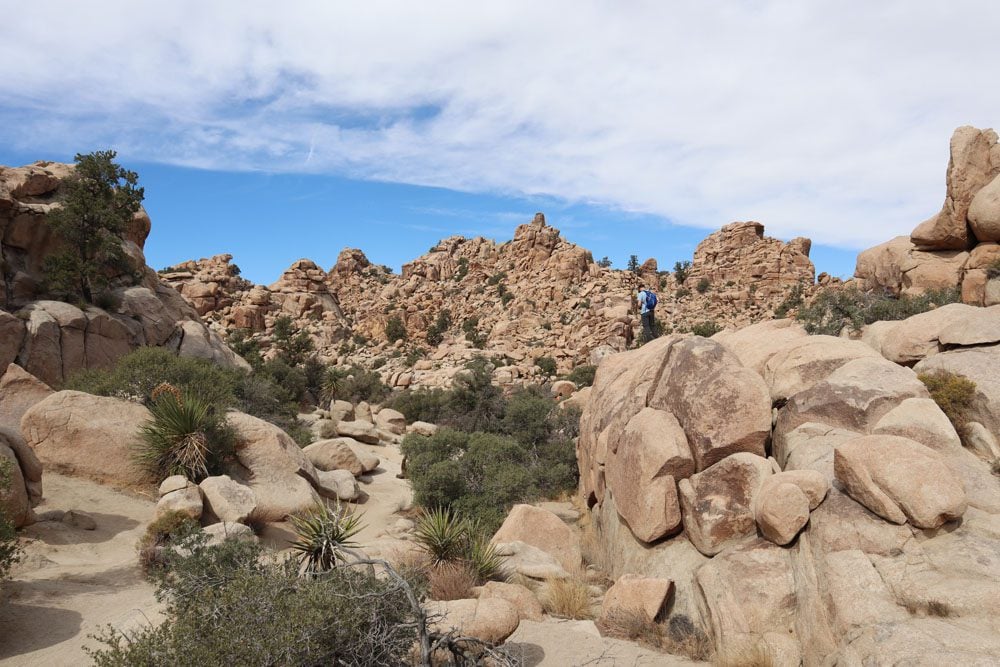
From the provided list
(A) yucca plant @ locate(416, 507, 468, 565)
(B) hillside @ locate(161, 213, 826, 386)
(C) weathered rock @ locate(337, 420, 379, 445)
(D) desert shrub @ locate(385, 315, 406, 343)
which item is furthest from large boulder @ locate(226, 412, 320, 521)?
(D) desert shrub @ locate(385, 315, 406, 343)

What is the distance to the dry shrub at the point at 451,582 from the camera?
26.5ft

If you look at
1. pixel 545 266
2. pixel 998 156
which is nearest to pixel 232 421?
pixel 998 156

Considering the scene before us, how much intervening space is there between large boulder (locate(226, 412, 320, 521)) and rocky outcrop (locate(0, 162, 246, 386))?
8.53 m

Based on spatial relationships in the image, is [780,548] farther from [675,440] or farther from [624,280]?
[624,280]

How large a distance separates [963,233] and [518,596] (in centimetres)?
1464

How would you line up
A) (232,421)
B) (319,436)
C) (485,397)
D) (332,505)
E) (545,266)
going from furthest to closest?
(545,266) < (485,397) < (319,436) < (332,505) < (232,421)

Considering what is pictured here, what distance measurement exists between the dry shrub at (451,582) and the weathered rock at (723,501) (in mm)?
3118

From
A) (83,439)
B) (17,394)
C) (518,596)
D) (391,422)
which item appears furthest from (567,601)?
(391,422)

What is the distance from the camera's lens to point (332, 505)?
47.0 feet

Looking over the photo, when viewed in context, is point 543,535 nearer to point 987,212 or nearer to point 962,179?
point 987,212

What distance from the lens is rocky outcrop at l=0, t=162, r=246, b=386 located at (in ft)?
58.3

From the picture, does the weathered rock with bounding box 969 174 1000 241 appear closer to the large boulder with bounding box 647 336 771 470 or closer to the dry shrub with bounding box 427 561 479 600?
the large boulder with bounding box 647 336 771 470

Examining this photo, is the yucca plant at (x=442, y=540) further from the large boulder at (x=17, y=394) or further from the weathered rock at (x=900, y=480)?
the large boulder at (x=17, y=394)

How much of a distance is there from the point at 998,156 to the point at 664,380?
11895 mm
